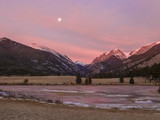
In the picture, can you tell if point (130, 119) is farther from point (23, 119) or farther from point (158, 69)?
point (158, 69)

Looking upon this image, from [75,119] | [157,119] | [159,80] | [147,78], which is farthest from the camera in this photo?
[147,78]

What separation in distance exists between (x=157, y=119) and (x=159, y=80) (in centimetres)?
10358

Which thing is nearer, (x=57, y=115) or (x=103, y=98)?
(x=57, y=115)

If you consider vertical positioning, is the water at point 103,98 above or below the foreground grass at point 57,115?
below

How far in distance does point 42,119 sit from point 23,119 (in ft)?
5.48

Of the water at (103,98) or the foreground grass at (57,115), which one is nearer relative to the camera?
the foreground grass at (57,115)

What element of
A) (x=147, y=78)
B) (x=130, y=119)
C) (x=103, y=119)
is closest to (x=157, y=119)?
(x=130, y=119)

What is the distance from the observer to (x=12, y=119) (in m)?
17.0

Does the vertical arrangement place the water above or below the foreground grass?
below

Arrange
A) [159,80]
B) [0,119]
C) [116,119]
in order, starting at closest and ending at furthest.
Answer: [0,119] → [116,119] → [159,80]

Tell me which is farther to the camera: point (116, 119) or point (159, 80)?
point (159, 80)

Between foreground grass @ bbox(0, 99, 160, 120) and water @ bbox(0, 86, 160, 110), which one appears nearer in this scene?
foreground grass @ bbox(0, 99, 160, 120)

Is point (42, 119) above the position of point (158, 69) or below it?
below

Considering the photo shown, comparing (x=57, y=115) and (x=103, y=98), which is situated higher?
(x=57, y=115)
